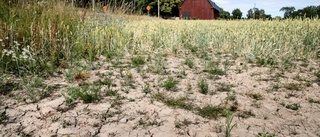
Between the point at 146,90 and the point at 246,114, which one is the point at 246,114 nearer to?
the point at 246,114

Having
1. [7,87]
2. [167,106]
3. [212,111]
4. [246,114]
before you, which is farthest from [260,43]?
[7,87]

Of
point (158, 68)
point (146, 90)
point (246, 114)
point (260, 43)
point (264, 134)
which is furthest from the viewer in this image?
point (260, 43)

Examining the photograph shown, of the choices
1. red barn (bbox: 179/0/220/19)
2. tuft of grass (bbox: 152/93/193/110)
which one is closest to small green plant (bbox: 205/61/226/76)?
tuft of grass (bbox: 152/93/193/110)

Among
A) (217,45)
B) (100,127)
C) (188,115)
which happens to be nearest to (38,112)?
(100,127)

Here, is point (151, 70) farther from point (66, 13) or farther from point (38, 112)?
point (66, 13)

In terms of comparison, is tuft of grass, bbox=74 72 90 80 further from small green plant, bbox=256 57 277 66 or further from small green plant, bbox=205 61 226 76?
small green plant, bbox=256 57 277 66

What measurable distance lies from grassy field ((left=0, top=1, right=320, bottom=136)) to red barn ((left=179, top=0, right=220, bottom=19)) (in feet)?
117

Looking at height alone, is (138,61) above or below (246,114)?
above

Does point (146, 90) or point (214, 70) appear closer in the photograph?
point (146, 90)

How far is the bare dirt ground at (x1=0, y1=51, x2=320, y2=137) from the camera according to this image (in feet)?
7.02

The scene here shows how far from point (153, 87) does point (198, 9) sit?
39571mm

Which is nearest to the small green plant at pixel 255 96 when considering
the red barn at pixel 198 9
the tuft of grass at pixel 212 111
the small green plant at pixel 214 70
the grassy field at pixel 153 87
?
the grassy field at pixel 153 87

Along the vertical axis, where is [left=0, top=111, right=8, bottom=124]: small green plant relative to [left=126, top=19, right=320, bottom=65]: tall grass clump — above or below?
below

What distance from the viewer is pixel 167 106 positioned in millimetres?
2613
